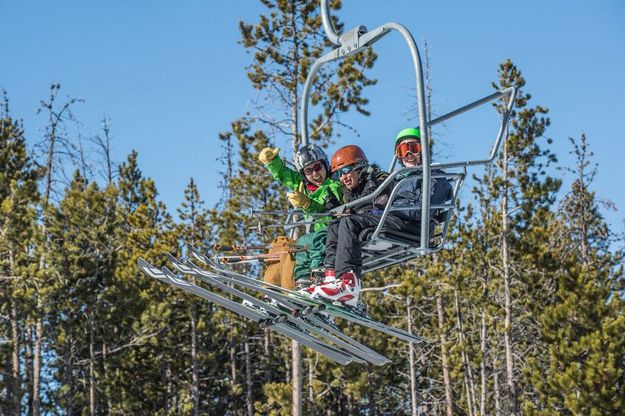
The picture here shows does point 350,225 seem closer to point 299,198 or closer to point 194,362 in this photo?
point 299,198

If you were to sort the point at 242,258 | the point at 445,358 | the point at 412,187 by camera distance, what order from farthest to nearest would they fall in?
1. the point at 445,358
2. the point at 242,258
3. the point at 412,187

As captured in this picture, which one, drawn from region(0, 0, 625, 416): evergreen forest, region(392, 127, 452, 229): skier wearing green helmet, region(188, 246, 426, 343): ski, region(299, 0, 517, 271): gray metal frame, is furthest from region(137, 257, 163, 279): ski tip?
region(0, 0, 625, 416): evergreen forest

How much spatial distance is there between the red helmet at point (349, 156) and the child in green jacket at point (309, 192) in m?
0.20

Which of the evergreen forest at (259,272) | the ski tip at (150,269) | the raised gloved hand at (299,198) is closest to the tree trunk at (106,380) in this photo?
the evergreen forest at (259,272)

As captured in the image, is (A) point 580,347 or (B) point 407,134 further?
(A) point 580,347

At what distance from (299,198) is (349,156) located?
476mm

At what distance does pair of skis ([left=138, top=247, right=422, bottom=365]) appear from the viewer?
6664mm

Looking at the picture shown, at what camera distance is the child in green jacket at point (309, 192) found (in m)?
7.30

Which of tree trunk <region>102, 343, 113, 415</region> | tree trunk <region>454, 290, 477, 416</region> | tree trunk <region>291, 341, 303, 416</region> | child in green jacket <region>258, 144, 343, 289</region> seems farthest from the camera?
tree trunk <region>454, 290, 477, 416</region>

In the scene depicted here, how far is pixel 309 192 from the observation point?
7.44m

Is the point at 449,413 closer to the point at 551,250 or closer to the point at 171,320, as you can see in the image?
the point at 551,250

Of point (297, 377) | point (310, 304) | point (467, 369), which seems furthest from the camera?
point (467, 369)

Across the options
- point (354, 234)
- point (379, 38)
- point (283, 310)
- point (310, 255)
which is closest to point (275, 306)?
point (283, 310)

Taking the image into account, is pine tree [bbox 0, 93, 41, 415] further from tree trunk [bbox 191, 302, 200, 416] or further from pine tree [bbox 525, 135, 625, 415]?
pine tree [bbox 525, 135, 625, 415]
